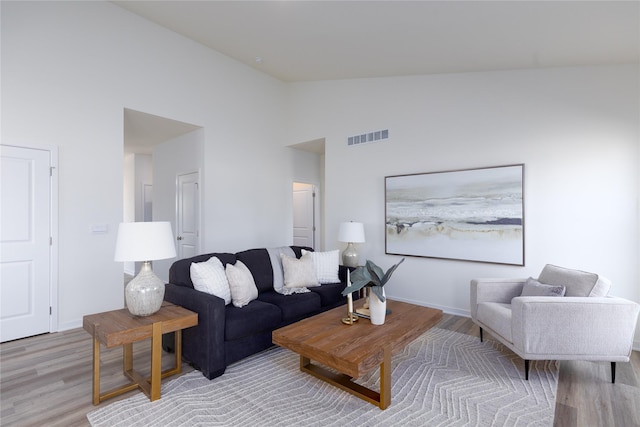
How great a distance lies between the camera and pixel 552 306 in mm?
2393

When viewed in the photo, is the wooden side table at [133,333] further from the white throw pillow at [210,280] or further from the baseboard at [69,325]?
the baseboard at [69,325]

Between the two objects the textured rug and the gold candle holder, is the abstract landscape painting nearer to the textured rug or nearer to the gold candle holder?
the textured rug

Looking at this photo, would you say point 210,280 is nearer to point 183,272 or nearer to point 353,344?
point 183,272

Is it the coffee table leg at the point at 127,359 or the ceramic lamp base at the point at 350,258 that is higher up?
the ceramic lamp base at the point at 350,258

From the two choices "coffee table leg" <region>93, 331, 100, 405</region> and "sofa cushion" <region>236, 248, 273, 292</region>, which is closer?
"coffee table leg" <region>93, 331, 100, 405</region>

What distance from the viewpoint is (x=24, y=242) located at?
10.8 ft

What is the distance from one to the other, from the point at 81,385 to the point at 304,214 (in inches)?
198

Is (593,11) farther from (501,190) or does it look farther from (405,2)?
(501,190)

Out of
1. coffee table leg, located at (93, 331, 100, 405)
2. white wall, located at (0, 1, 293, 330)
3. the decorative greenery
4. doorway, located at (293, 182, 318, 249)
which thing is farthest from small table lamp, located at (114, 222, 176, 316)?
doorway, located at (293, 182, 318, 249)

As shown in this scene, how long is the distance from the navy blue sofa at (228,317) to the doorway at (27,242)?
1.56 m

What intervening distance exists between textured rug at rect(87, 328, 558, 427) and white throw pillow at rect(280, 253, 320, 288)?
0.89 meters

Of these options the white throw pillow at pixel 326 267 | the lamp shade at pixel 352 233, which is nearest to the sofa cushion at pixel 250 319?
the white throw pillow at pixel 326 267

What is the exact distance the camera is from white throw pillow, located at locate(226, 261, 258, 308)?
2.89 meters

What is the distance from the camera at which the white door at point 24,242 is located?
126 inches
